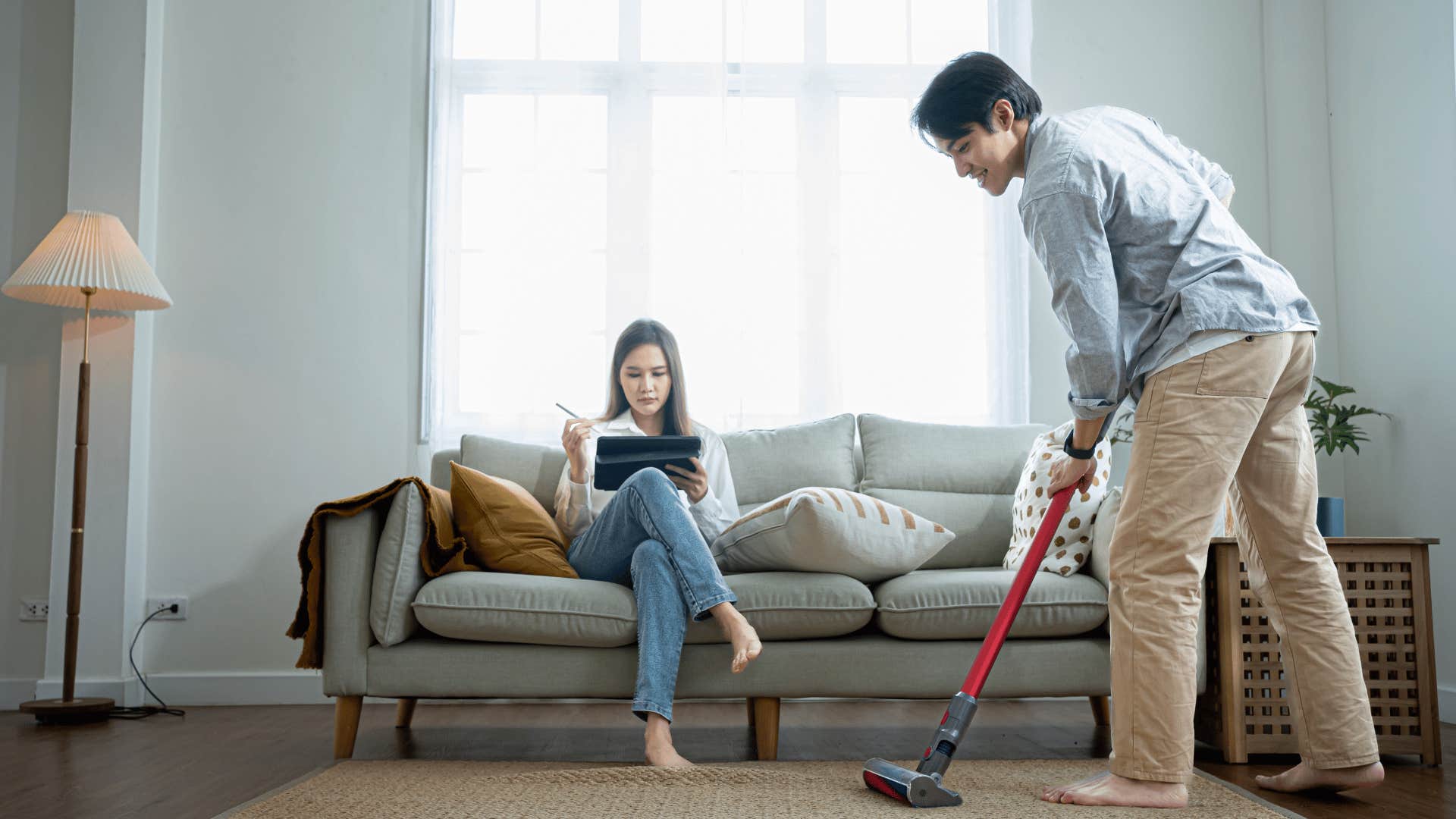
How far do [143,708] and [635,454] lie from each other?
1701mm

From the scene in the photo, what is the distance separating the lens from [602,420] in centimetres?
283

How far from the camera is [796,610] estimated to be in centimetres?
224

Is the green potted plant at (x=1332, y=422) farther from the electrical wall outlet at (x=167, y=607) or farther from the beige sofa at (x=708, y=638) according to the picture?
the electrical wall outlet at (x=167, y=607)

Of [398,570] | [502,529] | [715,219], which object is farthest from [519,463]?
[715,219]

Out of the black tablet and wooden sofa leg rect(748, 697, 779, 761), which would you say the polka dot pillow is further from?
the black tablet

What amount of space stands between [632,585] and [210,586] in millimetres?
1664

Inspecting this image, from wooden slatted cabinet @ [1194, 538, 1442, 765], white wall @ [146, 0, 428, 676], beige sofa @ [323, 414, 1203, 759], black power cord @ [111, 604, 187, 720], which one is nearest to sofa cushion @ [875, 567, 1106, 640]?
beige sofa @ [323, 414, 1203, 759]

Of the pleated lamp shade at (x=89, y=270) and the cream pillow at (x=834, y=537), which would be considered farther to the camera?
the pleated lamp shade at (x=89, y=270)

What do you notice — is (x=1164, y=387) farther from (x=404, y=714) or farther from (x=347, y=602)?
(x=404, y=714)

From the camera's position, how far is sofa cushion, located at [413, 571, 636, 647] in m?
2.21

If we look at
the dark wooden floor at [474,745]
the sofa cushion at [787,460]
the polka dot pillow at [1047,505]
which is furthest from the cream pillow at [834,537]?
the sofa cushion at [787,460]

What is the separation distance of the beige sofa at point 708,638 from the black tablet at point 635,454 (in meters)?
0.31

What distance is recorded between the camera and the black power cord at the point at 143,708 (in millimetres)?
2943

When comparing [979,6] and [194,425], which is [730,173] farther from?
[194,425]
